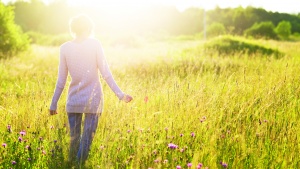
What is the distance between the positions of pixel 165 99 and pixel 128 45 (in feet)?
73.8

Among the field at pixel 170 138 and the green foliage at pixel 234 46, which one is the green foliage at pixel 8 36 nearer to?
the green foliage at pixel 234 46

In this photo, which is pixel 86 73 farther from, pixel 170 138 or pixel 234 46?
pixel 234 46

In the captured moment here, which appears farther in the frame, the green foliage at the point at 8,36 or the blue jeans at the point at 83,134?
the green foliage at the point at 8,36

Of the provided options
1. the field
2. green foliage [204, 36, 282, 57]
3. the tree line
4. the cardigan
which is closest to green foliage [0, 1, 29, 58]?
green foliage [204, 36, 282, 57]

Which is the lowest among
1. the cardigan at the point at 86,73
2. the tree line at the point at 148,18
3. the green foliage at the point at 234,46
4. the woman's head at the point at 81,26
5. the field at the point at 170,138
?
the field at the point at 170,138

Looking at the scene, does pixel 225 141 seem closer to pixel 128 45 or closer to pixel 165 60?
pixel 165 60

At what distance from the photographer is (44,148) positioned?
12.2ft

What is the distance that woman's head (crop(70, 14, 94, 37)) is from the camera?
3316 mm

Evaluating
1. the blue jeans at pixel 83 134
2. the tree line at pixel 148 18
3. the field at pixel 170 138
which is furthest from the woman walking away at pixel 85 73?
the tree line at pixel 148 18

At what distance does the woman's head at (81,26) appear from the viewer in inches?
131

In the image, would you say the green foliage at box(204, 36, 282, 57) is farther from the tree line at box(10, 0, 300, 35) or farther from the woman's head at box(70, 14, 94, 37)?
the tree line at box(10, 0, 300, 35)

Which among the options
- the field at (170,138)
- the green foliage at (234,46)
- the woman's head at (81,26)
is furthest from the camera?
the green foliage at (234,46)

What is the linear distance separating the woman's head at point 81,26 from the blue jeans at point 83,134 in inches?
31.8

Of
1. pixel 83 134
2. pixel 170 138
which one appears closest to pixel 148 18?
pixel 170 138
